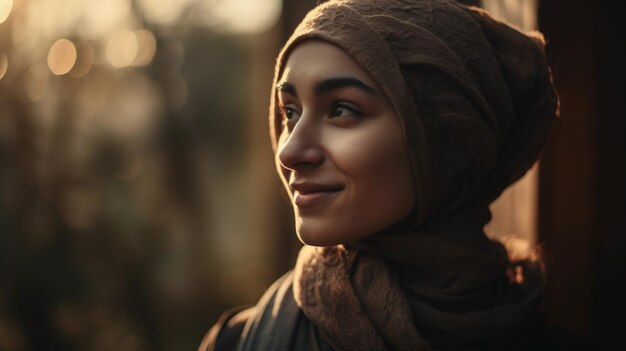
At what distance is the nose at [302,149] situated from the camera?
4.56ft

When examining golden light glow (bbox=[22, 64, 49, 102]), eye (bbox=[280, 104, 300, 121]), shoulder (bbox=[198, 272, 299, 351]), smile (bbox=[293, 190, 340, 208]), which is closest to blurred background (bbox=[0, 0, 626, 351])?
golden light glow (bbox=[22, 64, 49, 102])

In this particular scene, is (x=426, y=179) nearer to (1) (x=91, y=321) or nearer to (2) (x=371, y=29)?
(2) (x=371, y=29)

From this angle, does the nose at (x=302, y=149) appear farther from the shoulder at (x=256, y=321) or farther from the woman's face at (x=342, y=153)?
the shoulder at (x=256, y=321)

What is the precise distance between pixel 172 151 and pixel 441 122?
13.9 feet

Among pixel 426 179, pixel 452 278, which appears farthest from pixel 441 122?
pixel 452 278

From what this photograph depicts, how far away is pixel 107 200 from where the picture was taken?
16.8 feet

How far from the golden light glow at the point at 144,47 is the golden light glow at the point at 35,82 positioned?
0.78 meters

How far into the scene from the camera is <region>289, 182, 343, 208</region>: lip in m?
1.40

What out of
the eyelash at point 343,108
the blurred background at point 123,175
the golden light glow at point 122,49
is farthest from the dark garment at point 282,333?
the golden light glow at point 122,49

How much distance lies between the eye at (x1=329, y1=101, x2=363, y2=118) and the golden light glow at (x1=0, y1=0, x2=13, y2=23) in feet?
12.1

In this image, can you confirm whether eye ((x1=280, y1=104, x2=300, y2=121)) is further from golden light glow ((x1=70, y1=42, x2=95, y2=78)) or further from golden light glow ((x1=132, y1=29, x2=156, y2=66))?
golden light glow ((x1=132, y1=29, x2=156, y2=66))

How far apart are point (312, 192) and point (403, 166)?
226mm

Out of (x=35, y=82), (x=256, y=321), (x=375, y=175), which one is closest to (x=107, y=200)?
(x=35, y=82)

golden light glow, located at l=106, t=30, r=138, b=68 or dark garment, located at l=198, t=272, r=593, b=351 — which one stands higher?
golden light glow, located at l=106, t=30, r=138, b=68
